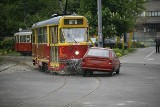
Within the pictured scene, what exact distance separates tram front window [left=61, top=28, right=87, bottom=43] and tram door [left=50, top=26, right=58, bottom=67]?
0.62 metres

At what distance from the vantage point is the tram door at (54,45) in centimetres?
2759

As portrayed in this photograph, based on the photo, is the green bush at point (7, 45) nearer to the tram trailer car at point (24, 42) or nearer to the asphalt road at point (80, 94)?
the tram trailer car at point (24, 42)

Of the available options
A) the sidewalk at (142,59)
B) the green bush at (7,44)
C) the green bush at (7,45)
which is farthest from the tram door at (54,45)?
the green bush at (7,44)

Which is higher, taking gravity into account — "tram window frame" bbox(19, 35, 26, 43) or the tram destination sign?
the tram destination sign

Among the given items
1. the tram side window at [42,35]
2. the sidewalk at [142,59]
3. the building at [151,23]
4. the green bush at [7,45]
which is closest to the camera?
the tram side window at [42,35]

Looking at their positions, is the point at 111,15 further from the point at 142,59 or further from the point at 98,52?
the point at 98,52

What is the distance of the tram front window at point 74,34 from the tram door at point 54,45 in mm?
619

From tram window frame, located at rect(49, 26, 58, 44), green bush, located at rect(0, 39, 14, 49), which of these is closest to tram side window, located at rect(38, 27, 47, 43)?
tram window frame, located at rect(49, 26, 58, 44)

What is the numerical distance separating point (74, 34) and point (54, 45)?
1379mm

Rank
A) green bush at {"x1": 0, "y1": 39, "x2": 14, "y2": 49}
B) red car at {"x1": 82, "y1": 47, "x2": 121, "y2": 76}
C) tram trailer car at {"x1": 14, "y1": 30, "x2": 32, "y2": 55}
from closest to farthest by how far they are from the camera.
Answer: red car at {"x1": 82, "y1": 47, "x2": 121, "y2": 76}, tram trailer car at {"x1": 14, "y1": 30, "x2": 32, "y2": 55}, green bush at {"x1": 0, "y1": 39, "x2": 14, "y2": 49}

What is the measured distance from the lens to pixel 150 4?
104750 mm

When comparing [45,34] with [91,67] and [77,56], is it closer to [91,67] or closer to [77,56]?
[77,56]

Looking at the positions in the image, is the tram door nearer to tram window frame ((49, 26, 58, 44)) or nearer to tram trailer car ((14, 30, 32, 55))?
tram window frame ((49, 26, 58, 44))

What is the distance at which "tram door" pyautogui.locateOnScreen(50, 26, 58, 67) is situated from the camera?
27.6 metres
